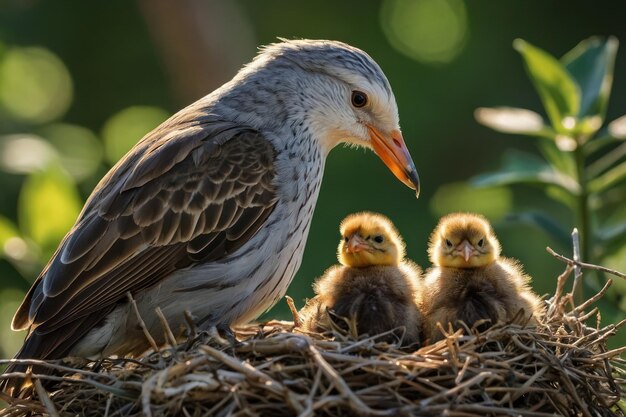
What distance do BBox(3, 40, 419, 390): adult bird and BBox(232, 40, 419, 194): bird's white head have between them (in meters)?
0.02

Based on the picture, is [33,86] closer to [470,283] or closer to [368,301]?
[368,301]

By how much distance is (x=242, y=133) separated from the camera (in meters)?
6.07

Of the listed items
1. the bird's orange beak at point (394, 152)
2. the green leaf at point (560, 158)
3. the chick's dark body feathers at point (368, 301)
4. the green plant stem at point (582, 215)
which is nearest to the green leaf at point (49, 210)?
the chick's dark body feathers at point (368, 301)

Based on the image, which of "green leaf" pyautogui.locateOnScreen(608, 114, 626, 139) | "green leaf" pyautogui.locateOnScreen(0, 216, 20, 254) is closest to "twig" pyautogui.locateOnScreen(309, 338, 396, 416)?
"green leaf" pyautogui.locateOnScreen(608, 114, 626, 139)

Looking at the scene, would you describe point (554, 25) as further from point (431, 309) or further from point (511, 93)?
point (431, 309)

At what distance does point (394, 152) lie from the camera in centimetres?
642

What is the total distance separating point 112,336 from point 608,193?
Answer: 9.13 feet

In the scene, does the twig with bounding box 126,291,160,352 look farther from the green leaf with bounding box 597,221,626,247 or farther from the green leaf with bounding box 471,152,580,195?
the green leaf with bounding box 597,221,626,247

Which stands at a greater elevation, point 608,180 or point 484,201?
point 608,180

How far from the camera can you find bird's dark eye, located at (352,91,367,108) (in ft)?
21.1

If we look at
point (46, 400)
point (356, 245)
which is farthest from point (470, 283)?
point (46, 400)

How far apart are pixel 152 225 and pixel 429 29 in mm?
6634

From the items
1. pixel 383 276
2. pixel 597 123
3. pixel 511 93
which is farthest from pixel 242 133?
pixel 511 93

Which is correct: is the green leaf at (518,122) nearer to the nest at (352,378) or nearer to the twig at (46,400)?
the nest at (352,378)
